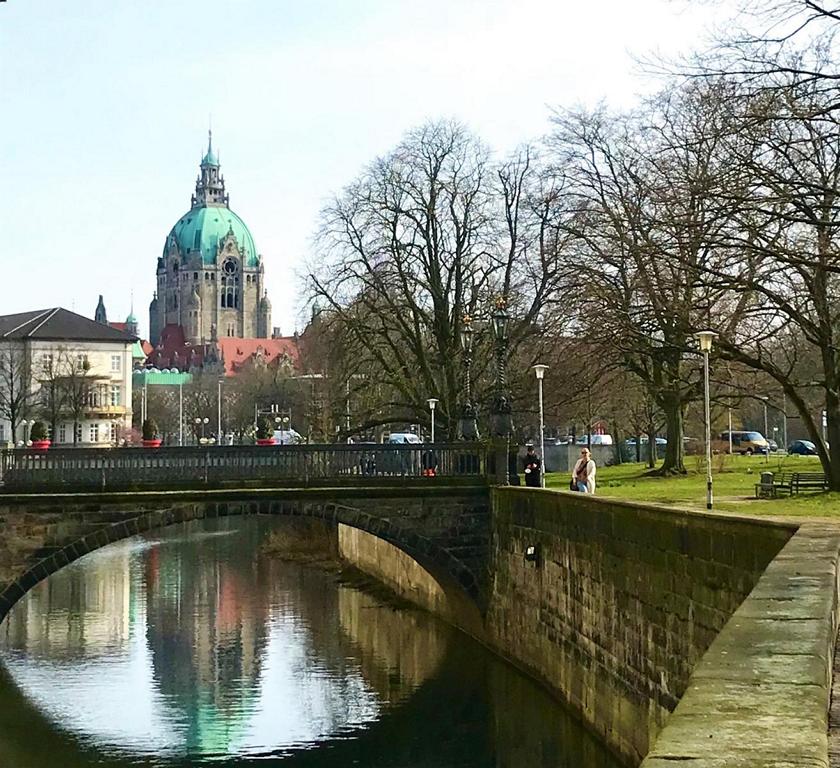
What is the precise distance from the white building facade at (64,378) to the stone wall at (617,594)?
57.8m

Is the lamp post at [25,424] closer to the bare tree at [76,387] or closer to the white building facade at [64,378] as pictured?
the white building facade at [64,378]

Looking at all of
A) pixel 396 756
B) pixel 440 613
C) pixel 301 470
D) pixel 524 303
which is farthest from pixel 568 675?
pixel 524 303

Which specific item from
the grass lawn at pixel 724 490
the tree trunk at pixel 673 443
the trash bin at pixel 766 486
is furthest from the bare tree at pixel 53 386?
the trash bin at pixel 766 486

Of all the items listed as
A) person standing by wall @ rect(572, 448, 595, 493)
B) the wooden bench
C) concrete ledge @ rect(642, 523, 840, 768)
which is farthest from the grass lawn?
concrete ledge @ rect(642, 523, 840, 768)

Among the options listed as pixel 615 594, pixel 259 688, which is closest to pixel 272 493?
pixel 259 688

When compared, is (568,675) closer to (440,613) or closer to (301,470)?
(301,470)

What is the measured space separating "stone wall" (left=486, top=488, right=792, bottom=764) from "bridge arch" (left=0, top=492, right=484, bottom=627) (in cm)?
111

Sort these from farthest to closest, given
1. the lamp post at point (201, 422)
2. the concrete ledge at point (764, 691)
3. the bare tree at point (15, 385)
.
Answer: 1. the lamp post at point (201, 422)
2. the bare tree at point (15, 385)
3. the concrete ledge at point (764, 691)

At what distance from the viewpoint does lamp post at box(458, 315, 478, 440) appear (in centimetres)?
3697

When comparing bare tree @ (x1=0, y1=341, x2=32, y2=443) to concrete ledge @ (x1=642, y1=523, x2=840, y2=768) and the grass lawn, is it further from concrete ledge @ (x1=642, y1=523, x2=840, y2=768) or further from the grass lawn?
concrete ledge @ (x1=642, y1=523, x2=840, y2=768)

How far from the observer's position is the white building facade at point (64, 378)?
296 feet

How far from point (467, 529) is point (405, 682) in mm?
4094

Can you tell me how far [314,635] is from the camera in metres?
33.7

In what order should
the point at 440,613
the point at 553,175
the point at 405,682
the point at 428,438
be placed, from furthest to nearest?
the point at 428,438 → the point at 553,175 → the point at 440,613 → the point at 405,682
